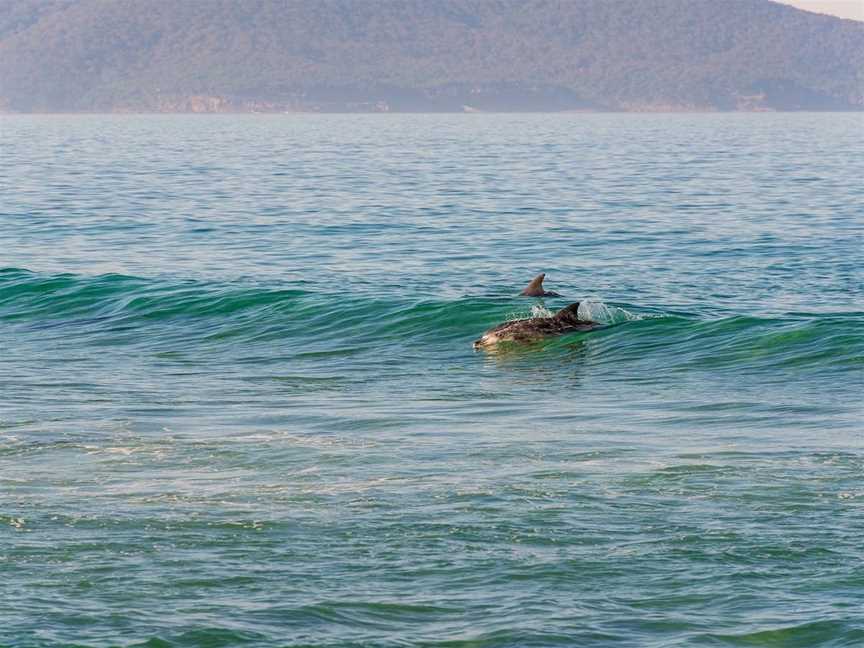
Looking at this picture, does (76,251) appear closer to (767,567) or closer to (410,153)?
(767,567)

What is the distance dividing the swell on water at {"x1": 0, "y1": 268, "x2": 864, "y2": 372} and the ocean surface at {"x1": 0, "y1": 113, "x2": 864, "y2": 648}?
83mm

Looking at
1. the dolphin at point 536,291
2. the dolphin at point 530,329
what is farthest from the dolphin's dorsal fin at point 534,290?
the dolphin at point 530,329

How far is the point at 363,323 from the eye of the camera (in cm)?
2531

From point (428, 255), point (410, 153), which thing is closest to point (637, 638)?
point (428, 255)

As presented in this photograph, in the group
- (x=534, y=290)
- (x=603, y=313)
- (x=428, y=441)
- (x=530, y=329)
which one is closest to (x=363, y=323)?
(x=534, y=290)

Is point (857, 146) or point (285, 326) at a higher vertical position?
point (857, 146)

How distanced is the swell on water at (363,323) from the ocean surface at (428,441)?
0.08m

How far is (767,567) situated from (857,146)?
9774 centimetres

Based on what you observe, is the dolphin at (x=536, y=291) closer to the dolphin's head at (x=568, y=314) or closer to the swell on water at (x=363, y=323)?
the swell on water at (x=363, y=323)

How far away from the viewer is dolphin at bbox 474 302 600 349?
2262 cm

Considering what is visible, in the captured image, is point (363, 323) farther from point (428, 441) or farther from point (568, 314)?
point (428, 441)

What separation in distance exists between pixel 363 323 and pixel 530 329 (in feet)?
12.2

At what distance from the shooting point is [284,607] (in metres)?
10.6

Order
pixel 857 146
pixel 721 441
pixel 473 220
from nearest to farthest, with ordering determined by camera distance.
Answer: pixel 721 441, pixel 473 220, pixel 857 146
